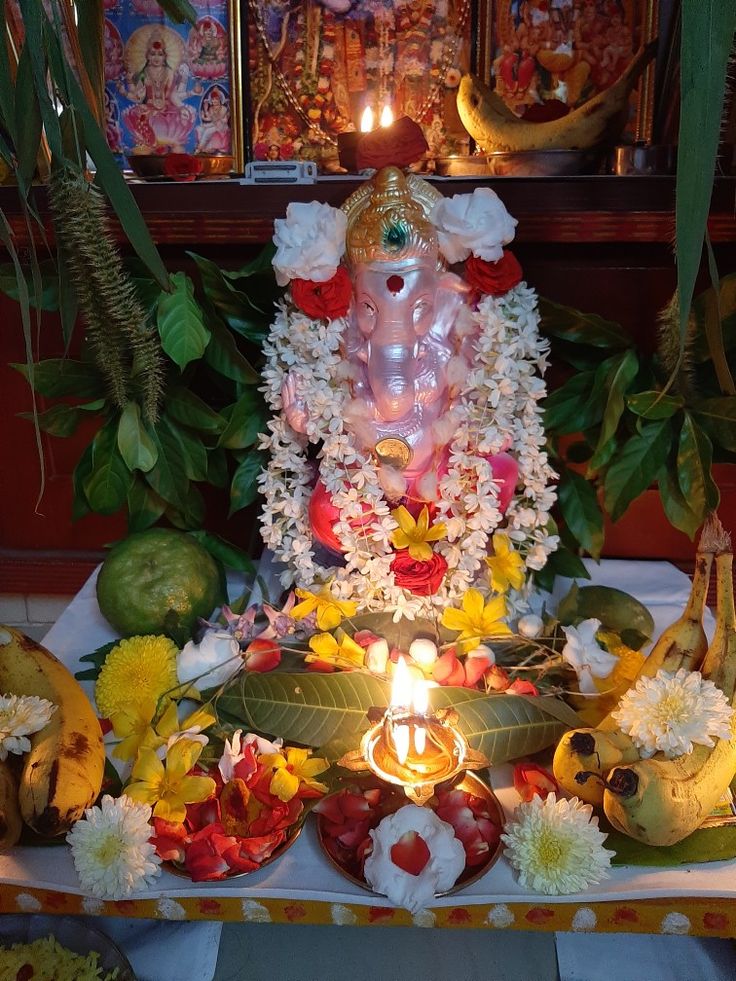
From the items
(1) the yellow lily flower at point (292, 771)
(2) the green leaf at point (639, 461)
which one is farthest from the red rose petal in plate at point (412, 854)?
(2) the green leaf at point (639, 461)

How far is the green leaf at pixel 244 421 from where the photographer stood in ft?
3.80

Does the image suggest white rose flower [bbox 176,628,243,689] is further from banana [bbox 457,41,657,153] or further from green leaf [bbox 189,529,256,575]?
banana [bbox 457,41,657,153]

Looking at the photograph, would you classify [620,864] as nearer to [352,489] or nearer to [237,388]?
[352,489]

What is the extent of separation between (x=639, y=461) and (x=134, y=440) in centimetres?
77

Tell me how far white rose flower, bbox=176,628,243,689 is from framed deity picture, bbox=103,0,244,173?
0.89 m

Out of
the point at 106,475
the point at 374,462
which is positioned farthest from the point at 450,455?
the point at 106,475

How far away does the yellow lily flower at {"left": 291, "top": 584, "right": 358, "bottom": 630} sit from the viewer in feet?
3.45

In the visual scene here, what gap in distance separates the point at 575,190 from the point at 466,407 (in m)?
0.37

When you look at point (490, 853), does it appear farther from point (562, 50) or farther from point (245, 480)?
point (562, 50)

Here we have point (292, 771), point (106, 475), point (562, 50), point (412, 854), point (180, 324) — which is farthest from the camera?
point (562, 50)

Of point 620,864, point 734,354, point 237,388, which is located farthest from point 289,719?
point 734,354

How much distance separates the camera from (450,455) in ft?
3.50

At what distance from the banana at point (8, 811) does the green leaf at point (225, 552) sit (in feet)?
1.71

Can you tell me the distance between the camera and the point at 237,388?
116cm
